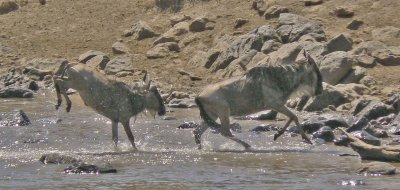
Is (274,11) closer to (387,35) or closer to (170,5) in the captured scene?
(387,35)

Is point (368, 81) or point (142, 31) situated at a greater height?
point (368, 81)

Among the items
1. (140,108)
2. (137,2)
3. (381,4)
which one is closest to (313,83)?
(140,108)

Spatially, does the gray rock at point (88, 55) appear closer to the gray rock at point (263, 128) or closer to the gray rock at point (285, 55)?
the gray rock at point (285, 55)

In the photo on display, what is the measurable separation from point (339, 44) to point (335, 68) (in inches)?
68.7

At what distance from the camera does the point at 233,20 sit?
2945 cm

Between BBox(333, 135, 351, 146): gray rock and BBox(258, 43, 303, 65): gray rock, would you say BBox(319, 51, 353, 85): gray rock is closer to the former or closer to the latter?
BBox(258, 43, 303, 65): gray rock

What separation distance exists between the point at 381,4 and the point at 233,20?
3.84 metres

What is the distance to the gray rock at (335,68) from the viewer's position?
2330cm

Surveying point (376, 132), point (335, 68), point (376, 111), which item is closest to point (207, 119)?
point (376, 132)

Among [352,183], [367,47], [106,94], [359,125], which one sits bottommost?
[367,47]

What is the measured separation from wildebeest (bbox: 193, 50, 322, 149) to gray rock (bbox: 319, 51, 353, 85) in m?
5.08

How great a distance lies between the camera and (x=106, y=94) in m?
17.9

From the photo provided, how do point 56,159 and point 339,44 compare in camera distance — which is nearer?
point 56,159

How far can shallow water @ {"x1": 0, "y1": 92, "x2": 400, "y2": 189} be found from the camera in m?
13.6
